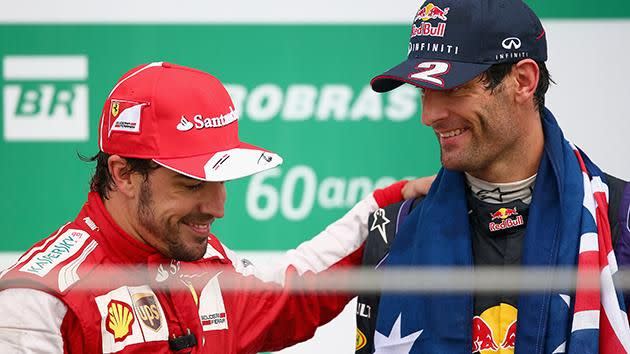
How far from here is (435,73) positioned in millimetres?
2643

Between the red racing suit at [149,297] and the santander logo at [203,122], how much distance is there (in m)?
0.23

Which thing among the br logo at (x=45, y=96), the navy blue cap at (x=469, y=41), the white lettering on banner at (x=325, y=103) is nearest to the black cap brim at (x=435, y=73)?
the navy blue cap at (x=469, y=41)

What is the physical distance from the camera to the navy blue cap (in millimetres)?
2645

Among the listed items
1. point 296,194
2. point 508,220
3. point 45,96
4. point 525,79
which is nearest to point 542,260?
point 508,220

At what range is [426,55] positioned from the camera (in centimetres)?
271

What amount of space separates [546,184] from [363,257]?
442mm

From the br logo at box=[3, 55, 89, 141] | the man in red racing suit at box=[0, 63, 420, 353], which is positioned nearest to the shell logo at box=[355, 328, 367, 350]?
the man in red racing suit at box=[0, 63, 420, 353]

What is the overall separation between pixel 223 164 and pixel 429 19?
0.53 metres

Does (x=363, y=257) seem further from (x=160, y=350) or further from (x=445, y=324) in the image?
(x=160, y=350)

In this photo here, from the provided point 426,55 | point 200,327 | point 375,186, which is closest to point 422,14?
point 426,55

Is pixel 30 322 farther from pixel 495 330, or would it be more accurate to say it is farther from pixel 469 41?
pixel 469 41

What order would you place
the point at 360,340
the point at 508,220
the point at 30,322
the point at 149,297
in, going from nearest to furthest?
the point at 30,322
the point at 149,297
the point at 508,220
the point at 360,340

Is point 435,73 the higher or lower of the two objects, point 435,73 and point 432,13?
the lower

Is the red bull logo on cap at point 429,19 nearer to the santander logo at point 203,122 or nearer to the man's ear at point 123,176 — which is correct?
the santander logo at point 203,122
